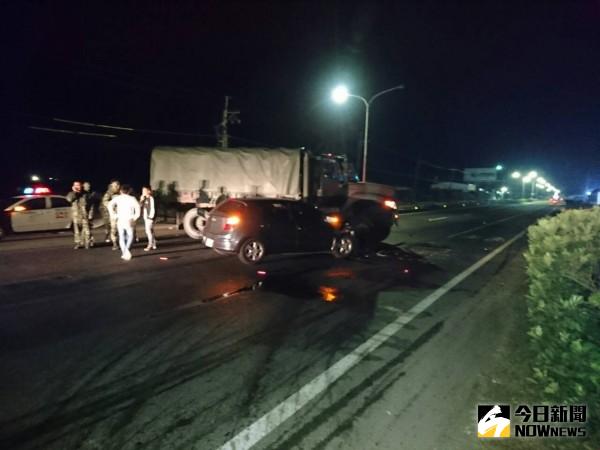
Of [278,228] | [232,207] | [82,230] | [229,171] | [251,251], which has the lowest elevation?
[251,251]

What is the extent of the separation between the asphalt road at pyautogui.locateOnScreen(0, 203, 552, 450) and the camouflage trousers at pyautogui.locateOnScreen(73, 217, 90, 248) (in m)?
2.13

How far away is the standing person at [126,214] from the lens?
10.1m

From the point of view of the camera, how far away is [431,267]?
1063 centimetres

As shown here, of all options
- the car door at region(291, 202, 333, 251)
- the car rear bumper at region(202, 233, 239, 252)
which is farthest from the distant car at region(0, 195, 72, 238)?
the car door at region(291, 202, 333, 251)

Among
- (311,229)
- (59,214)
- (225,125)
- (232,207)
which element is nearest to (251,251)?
(232,207)

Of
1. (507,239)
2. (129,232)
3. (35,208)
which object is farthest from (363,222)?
(35,208)

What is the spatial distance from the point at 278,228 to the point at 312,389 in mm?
6424

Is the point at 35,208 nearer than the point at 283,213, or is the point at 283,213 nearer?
the point at 283,213

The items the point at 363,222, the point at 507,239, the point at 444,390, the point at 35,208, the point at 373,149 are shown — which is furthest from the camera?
the point at 373,149

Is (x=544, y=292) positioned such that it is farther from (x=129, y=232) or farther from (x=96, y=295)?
(x=129, y=232)

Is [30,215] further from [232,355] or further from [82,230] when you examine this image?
[232,355]

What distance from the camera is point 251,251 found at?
10.1 m

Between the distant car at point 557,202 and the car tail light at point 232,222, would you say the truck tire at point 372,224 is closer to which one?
the car tail light at point 232,222

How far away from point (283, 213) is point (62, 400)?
281 inches
